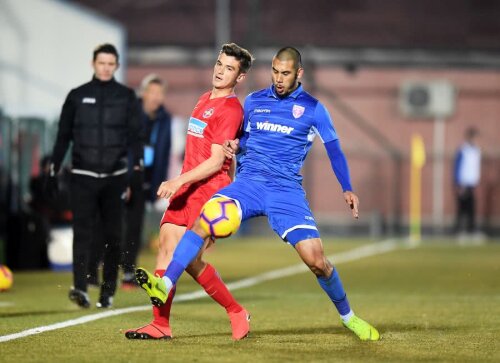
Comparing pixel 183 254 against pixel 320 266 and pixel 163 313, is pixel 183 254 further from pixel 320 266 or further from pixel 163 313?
pixel 320 266

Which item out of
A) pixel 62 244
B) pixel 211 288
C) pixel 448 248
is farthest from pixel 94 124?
pixel 448 248

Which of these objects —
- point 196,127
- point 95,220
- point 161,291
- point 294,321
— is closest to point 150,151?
point 95,220

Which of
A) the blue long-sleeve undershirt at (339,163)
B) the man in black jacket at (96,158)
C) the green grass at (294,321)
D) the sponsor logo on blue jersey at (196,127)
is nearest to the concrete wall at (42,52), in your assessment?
the green grass at (294,321)

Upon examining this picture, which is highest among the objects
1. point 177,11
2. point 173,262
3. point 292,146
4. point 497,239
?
point 177,11

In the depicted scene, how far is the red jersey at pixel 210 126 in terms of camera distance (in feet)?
30.8

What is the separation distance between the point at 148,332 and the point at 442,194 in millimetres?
23987

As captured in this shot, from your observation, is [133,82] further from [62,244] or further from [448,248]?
[62,244]

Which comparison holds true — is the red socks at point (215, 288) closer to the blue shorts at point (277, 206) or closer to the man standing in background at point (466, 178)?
the blue shorts at point (277, 206)

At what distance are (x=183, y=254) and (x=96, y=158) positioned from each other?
319 cm

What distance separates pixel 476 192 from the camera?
32562mm

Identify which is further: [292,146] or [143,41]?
[143,41]

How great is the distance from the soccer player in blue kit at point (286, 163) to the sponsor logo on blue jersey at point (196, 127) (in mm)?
270

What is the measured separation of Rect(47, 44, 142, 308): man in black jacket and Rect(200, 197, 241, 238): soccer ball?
305cm

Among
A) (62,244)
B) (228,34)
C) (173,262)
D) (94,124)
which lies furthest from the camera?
(228,34)
